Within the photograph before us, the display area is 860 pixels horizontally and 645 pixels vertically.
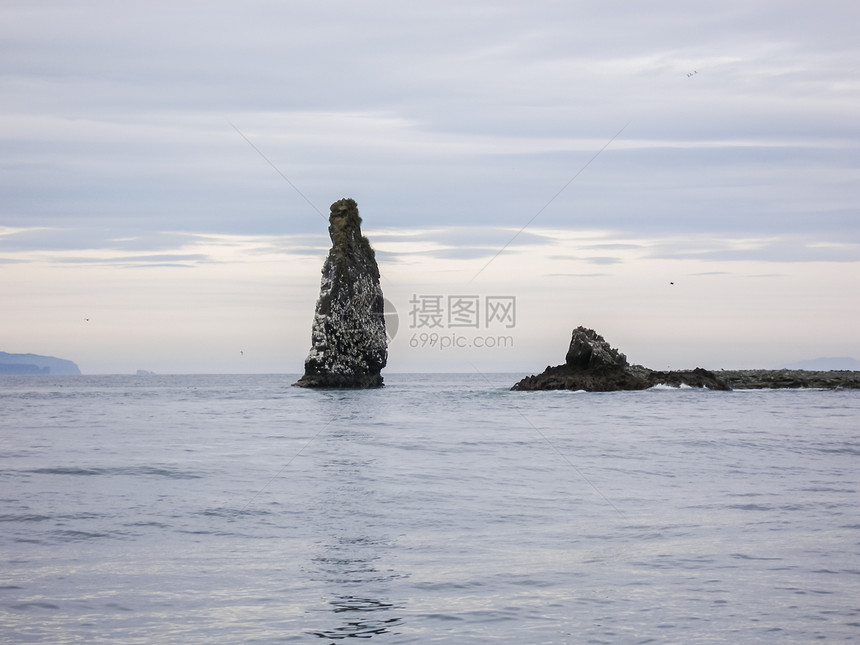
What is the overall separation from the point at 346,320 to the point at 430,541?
211 ft

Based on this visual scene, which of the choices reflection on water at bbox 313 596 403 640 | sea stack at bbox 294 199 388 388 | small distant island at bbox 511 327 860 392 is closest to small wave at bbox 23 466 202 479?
reflection on water at bbox 313 596 403 640

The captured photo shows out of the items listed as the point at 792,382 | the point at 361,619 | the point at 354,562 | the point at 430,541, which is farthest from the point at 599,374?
the point at 361,619

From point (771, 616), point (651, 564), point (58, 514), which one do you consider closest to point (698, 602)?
point (771, 616)

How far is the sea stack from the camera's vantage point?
76500 mm

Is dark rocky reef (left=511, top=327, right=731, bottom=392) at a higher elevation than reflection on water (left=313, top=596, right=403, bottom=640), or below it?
higher

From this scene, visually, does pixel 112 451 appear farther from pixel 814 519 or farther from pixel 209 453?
pixel 814 519

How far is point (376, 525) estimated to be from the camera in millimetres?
13867

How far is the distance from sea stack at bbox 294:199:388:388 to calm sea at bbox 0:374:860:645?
160ft

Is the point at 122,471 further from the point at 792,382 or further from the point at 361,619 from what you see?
the point at 792,382

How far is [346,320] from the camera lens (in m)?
76.4

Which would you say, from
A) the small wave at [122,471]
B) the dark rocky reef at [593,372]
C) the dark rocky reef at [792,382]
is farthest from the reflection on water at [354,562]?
the dark rocky reef at [792,382]

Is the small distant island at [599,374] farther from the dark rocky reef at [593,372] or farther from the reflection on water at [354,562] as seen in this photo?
the reflection on water at [354,562]

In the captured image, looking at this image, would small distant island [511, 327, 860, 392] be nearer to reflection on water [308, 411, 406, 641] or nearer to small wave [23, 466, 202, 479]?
reflection on water [308, 411, 406, 641]

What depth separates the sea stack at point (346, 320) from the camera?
76500mm
